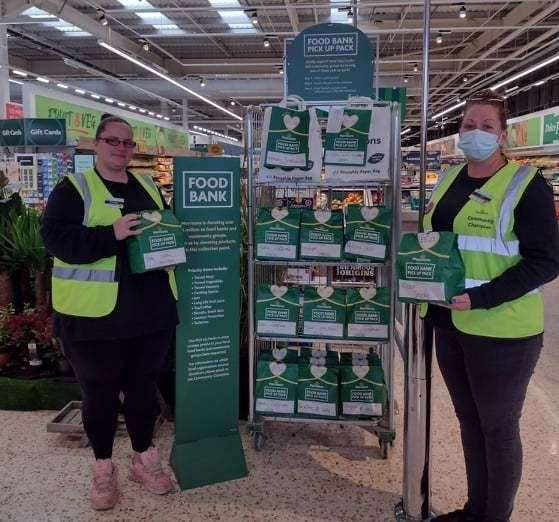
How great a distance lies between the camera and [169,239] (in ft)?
7.23

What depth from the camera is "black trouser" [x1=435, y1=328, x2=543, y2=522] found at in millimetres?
1798

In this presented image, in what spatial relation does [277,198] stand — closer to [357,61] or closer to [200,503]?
[357,61]

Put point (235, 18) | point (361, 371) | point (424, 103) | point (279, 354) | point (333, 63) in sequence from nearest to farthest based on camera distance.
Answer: point (424, 103), point (361, 371), point (279, 354), point (333, 63), point (235, 18)

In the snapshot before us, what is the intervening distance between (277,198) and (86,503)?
6.35 ft

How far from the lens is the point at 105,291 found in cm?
217

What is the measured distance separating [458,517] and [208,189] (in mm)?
1719

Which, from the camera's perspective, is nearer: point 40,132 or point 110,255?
point 110,255

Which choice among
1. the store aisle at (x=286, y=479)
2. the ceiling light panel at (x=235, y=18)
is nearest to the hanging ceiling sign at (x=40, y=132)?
the ceiling light panel at (x=235, y=18)

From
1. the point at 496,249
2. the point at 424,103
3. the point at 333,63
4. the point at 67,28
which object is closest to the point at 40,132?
the point at 67,28

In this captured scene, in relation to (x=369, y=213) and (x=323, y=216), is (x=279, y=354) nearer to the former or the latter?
(x=323, y=216)

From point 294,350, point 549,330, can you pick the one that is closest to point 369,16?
point 549,330

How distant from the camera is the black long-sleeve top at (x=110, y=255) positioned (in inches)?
82.3

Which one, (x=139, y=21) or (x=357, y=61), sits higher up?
(x=139, y=21)

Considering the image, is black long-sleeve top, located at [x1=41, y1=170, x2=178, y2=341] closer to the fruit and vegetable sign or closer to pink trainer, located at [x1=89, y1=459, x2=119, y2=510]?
pink trainer, located at [x1=89, y1=459, x2=119, y2=510]
